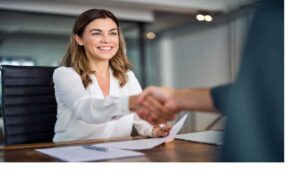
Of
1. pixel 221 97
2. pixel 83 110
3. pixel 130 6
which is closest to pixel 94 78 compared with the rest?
pixel 83 110

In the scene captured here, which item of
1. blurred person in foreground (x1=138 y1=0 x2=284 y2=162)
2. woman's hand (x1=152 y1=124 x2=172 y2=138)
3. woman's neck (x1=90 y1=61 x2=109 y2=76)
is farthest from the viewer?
woman's neck (x1=90 y1=61 x2=109 y2=76)

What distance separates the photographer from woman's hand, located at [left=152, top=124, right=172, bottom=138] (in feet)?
3.56

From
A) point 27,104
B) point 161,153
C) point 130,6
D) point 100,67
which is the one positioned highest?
point 130,6

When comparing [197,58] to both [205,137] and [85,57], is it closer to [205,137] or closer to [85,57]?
[205,137]

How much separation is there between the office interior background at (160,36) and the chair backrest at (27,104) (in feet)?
0.15

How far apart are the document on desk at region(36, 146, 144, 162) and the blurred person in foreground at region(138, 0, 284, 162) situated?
137 millimetres

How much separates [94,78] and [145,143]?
0.30 metres

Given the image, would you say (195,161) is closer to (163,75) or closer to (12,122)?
→ (163,75)

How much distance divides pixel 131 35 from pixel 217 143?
46 centimetres

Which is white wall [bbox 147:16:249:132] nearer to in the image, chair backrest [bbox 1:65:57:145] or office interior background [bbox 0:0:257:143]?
office interior background [bbox 0:0:257:143]

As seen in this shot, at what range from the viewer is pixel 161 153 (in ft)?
2.97

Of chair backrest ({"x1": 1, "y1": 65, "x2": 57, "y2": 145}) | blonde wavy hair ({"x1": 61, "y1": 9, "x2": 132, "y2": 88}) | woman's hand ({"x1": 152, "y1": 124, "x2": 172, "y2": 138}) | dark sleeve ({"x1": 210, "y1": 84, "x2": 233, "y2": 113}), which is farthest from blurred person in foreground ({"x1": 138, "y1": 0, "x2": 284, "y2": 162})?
chair backrest ({"x1": 1, "y1": 65, "x2": 57, "y2": 145})

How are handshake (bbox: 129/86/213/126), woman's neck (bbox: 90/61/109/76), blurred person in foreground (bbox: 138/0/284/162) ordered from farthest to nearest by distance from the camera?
woman's neck (bbox: 90/61/109/76), handshake (bbox: 129/86/213/126), blurred person in foreground (bbox: 138/0/284/162)
